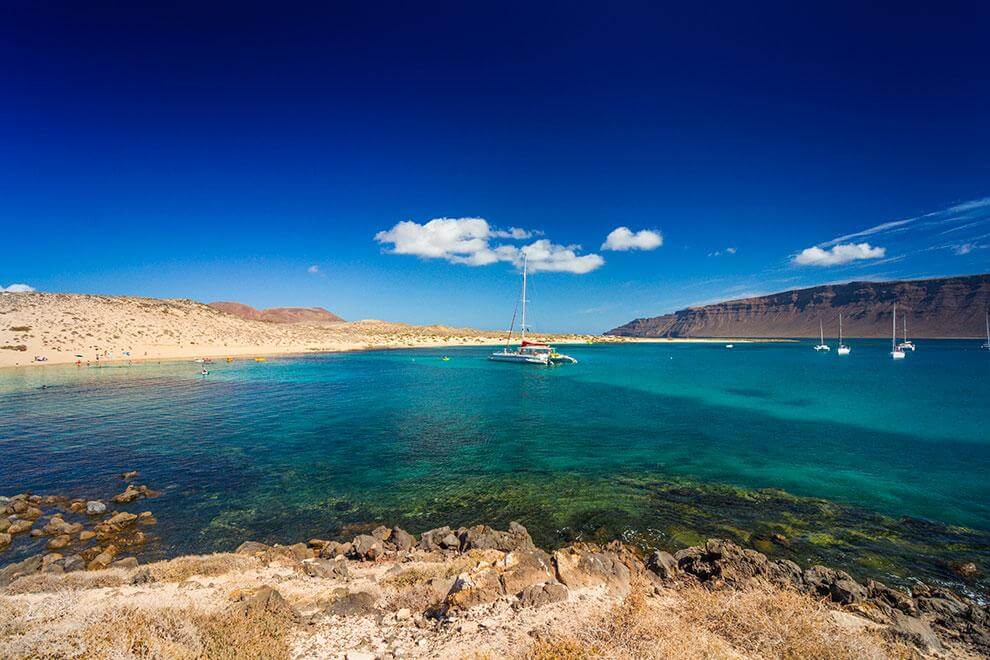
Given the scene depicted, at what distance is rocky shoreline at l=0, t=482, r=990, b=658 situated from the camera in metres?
7.35

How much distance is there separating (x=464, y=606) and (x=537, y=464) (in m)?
11.6

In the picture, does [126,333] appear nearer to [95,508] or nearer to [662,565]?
[95,508]

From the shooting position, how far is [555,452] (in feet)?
69.5

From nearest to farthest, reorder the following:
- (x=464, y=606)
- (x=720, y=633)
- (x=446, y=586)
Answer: (x=720, y=633) < (x=464, y=606) < (x=446, y=586)

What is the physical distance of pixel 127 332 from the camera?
226 ft

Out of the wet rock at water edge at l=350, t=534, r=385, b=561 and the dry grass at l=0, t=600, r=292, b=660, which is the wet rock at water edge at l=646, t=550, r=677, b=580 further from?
the dry grass at l=0, t=600, r=292, b=660

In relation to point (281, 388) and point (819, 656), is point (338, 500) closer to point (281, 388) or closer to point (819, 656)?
point (819, 656)

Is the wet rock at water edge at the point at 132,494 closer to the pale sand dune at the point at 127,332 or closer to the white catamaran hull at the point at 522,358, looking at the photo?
the pale sand dune at the point at 127,332

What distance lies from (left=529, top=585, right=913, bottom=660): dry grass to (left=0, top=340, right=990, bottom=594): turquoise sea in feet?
13.3

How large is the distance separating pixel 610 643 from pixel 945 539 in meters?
12.4

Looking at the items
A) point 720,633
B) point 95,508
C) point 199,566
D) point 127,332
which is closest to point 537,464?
point 720,633

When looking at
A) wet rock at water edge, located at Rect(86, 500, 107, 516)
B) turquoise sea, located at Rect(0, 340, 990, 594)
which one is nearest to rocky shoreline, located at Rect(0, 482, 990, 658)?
wet rock at water edge, located at Rect(86, 500, 107, 516)

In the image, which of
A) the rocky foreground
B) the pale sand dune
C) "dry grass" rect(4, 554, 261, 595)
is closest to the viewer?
the rocky foreground

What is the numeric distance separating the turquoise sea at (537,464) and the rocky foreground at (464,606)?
2069 millimetres
